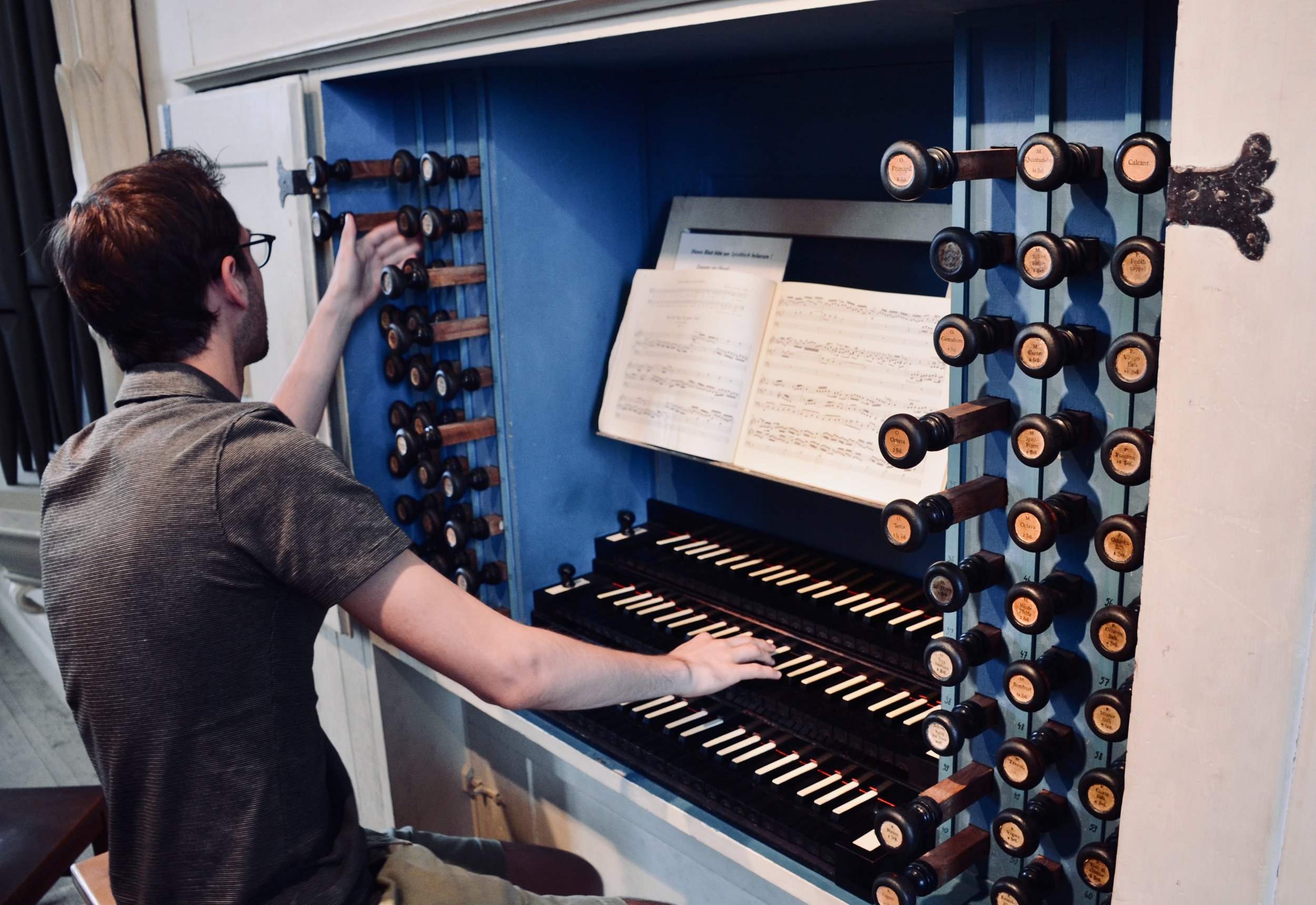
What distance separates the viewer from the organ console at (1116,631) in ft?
4.03

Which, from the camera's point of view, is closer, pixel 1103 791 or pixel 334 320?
pixel 1103 791

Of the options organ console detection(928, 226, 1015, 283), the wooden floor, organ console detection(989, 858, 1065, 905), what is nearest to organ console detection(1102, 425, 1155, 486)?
organ console detection(928, 226, 1015, 283)

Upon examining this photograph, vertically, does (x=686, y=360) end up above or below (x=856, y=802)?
above

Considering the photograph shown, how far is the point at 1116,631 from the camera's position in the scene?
4.06ft

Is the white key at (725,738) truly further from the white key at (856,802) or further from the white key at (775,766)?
the white key at (856,802)

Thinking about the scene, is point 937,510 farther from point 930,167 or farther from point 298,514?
point 298,514

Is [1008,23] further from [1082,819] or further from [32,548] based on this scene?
[32,548]

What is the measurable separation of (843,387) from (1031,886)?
88 centimetres

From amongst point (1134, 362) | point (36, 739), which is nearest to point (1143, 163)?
point (1134, 362)

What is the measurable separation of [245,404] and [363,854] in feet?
2.24

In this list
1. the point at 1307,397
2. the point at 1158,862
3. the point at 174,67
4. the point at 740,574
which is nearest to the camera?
the point at 1307,397

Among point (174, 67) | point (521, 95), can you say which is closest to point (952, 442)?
point (521, 95)

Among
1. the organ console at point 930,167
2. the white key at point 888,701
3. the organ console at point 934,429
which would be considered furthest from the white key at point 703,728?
the organ console at point 930,167

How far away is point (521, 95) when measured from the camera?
2242mm
